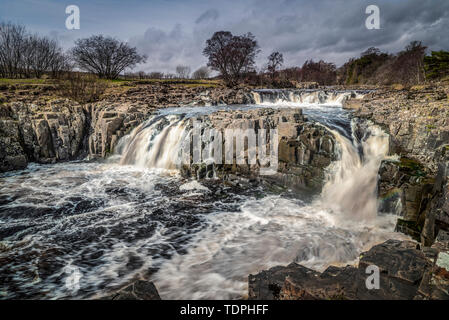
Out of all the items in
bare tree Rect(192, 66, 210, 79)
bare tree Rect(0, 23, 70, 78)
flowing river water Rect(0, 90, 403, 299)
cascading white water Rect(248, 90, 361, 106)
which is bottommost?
flowing river water Rect(0, 90, 403, 299)

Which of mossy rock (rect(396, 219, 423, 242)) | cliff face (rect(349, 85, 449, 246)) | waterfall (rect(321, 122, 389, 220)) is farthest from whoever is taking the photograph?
waterfall (rect(321, 122, 389, 220))

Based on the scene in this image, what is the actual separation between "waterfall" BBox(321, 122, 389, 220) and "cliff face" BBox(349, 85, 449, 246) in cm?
43

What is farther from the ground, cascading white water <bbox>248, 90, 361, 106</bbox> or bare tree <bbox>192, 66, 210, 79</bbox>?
bare tree <bbox>192, 66, 210, 79</bbox>

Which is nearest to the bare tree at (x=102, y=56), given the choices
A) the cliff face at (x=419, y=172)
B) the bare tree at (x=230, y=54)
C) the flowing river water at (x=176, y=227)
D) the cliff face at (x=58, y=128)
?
the bare tree at (x=230, y=54)

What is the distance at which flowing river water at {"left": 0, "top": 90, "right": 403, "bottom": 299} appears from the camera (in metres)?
4.84

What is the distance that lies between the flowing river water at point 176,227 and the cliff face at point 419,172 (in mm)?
447

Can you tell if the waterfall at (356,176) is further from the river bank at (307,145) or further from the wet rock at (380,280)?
the wet rock at (380,280)

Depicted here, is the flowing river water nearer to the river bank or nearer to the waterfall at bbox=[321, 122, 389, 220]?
the waterfall at bbox=[321, 122, 389, 220]

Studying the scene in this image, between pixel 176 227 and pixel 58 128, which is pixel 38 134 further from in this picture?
pixel 176 227

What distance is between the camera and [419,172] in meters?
6.59

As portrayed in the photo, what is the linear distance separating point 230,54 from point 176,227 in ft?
131

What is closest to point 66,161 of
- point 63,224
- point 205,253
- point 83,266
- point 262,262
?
point 63,224

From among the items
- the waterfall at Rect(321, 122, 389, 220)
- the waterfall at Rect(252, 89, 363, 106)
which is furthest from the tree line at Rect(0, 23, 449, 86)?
the waterfall at Rect(321, 122, 389, 220)

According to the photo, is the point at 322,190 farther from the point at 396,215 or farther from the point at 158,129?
the point at 158,129
